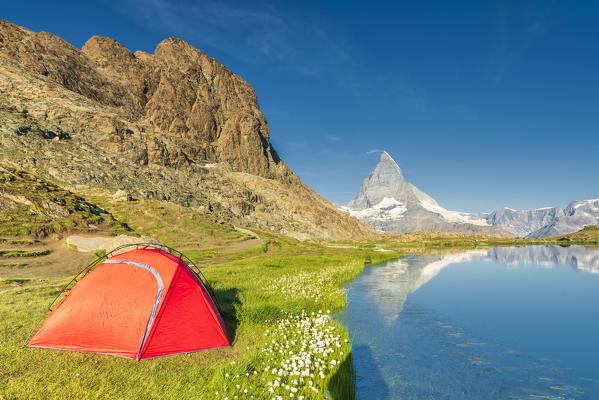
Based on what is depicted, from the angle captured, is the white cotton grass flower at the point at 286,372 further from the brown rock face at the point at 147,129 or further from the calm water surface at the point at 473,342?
the brown rock face at the point at 147,129

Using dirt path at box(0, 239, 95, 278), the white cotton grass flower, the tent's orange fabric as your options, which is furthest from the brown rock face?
the white cotton grass flower

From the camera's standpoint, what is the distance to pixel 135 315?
10438 millimetres

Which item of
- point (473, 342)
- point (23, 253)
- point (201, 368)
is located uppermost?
point (23, 253)

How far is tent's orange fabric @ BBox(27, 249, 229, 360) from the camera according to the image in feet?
33.5

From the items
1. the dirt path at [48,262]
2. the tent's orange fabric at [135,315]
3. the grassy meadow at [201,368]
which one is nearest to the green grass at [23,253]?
the dirt path at [48,262]

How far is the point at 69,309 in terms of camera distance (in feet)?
35.3

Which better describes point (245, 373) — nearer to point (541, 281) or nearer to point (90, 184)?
point (541, 281)

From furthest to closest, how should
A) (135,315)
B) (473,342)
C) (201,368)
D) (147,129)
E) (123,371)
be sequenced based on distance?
(147,129), (473,342), (135,315), (201,368), (123,371)

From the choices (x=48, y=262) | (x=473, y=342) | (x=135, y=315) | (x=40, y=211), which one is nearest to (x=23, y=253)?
(x=48, y=262)

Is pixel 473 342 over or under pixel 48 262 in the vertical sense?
under

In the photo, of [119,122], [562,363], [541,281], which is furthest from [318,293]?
[119,122]

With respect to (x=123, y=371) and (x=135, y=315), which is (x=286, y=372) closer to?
(x=123, y=371)

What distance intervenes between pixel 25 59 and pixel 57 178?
2990 inches

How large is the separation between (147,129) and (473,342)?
446ft
